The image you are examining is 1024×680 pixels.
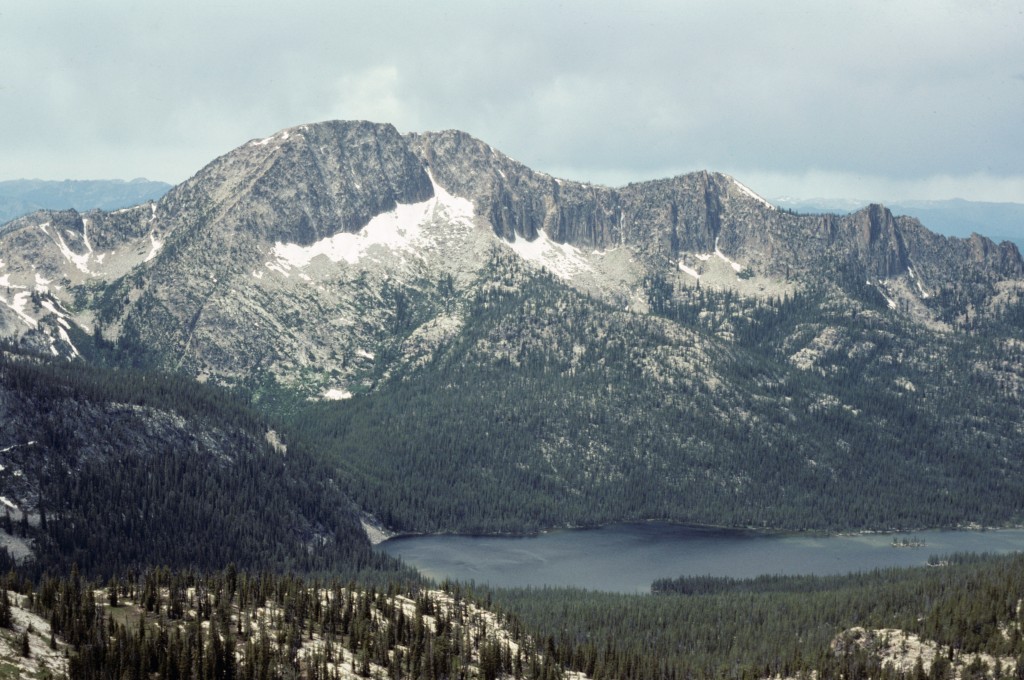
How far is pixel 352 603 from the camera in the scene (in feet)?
625

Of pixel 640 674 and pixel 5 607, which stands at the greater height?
pixel 5 607

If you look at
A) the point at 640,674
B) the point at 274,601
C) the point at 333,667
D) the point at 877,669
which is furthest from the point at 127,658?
the point at 877,669

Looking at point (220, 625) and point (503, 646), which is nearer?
point (220, 625)

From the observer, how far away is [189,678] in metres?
146

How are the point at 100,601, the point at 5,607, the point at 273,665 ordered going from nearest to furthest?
the point at 5,607 < the point at 273,665 < the point at 100,601

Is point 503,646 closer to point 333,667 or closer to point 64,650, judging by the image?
point 333,667

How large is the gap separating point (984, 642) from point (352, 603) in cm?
10909

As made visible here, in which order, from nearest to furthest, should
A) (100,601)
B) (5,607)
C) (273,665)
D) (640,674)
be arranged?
(5,607)
(273,665)
(100,601)
(640,674)

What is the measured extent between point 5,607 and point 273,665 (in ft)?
117

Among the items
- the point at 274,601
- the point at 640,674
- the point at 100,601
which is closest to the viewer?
the point at 100,601

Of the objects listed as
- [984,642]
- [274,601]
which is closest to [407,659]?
[274,601]

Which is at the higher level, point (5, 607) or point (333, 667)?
point (5, 607)

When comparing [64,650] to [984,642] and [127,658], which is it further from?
[984,642]

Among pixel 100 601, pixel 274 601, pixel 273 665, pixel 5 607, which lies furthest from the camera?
pixel 274 601
